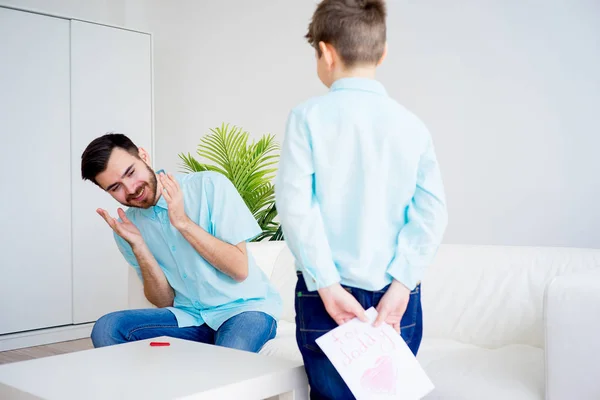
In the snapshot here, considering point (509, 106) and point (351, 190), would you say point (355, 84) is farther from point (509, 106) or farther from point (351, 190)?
point (509, 106)

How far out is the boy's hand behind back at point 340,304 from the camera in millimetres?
1269

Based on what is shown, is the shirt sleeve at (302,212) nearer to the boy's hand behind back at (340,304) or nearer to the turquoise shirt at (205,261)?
the boy's hand behind back at (340,304)

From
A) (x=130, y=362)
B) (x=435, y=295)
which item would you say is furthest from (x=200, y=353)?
(x=435, y=295)

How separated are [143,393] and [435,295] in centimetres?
130

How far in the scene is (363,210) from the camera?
1.30m

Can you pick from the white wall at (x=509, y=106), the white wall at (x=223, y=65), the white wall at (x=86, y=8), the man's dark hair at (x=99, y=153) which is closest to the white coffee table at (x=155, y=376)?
the man's dark hair at (x=99, y=153)

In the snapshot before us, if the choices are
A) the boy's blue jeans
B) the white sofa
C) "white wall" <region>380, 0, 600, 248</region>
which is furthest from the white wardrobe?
the boy's blue jeans

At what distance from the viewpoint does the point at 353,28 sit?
129cm

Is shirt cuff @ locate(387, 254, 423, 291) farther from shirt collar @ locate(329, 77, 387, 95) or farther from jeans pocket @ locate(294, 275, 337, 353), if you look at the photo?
shirt collar @ locate(329, 77, 387, 95)

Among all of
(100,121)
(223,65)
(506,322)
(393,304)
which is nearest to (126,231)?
(393,304)

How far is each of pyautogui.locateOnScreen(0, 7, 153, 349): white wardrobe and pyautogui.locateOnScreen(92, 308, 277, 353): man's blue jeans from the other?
7.39 feet

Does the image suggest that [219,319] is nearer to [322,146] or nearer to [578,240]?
[322,146]

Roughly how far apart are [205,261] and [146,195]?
28cm

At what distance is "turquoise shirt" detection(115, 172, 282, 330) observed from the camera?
2.14 meters
